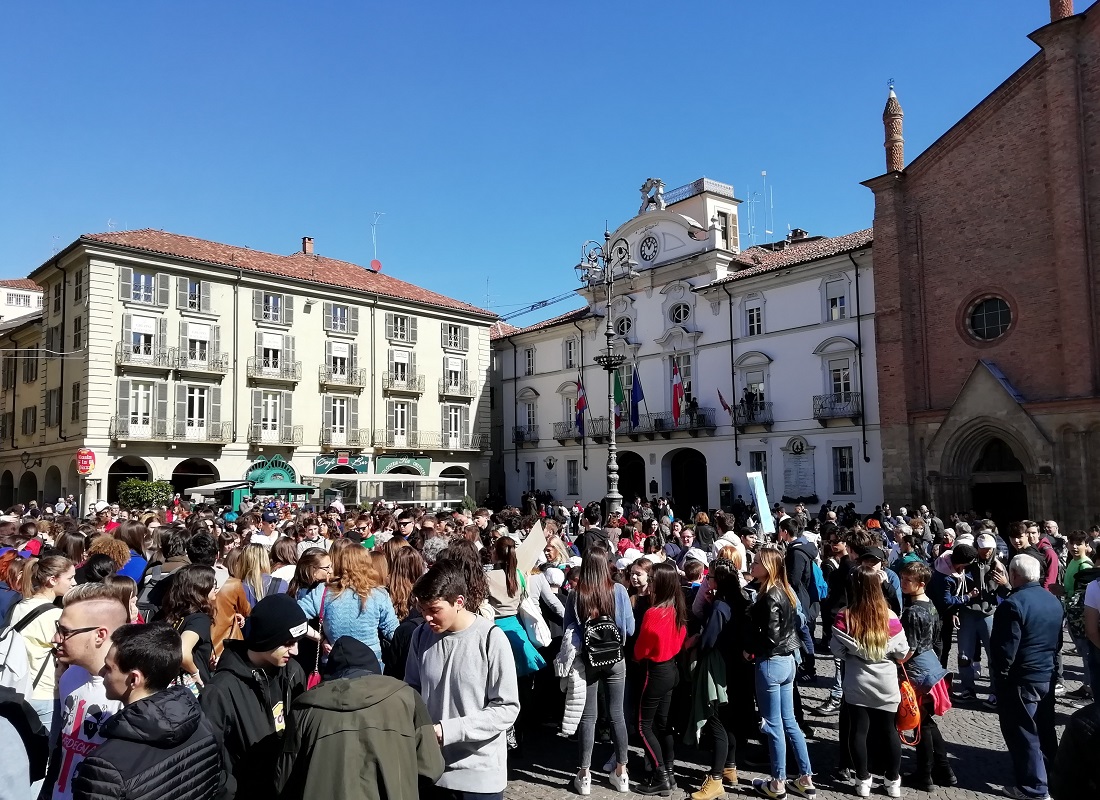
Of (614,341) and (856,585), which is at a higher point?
(614,341)

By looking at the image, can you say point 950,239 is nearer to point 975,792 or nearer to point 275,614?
point 975,792

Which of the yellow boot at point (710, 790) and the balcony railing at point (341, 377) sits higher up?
the balcony railing at point (341, 377)

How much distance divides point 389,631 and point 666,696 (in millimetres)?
2168

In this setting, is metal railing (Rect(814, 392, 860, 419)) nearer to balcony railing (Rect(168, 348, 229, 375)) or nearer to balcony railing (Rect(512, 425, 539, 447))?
balcony railing (Rect(512, 425, 539, 447))

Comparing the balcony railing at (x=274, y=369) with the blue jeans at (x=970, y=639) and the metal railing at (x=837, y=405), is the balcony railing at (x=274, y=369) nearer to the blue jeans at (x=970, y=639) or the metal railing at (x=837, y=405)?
the metal railing at (x=837, y=405)

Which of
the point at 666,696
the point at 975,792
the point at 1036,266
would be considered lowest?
the point at 975,792

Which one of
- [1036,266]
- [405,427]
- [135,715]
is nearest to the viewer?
[135,715]

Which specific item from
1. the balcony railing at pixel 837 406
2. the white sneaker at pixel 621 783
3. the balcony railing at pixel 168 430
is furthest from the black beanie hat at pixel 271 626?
the balcony railing at pixel 168 430

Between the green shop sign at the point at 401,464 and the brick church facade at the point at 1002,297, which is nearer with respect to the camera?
the brick church facade at the point at 1002,297

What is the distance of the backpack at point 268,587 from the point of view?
575 centimetres

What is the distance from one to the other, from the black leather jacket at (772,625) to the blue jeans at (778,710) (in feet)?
0.30

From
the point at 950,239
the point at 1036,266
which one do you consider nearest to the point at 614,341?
the point at 950,239

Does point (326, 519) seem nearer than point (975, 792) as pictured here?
No

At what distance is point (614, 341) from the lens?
37406 millimetres
